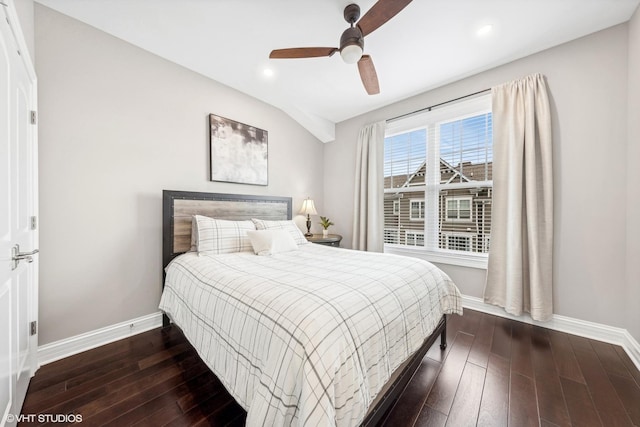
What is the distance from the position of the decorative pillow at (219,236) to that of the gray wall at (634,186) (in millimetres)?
3297

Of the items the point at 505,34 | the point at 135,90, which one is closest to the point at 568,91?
the point at 505,34

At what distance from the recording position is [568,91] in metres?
2.22

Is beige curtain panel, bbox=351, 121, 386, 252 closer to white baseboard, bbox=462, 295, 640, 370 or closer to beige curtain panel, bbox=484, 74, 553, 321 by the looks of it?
beige curtain panel, bbox=484, 74, 553, 321

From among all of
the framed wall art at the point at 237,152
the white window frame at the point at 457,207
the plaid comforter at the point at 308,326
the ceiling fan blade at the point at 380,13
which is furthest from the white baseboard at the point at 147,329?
the ceiling fan blade at the point at 380,13

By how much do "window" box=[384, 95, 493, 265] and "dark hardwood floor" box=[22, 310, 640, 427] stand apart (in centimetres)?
124

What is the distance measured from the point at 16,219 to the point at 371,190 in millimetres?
3332

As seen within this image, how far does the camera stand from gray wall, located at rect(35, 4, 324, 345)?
71.9 inches

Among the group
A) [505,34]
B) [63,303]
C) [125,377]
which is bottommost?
[125,377]

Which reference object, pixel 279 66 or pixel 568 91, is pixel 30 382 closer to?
pixel 279 66

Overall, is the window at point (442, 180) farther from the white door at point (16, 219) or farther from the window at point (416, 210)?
the white door at point (16, 219)

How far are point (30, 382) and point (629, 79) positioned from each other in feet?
16.6

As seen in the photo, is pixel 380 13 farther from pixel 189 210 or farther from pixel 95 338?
pixel 95 338

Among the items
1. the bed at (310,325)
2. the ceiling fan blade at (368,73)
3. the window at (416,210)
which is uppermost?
the ceiling fan blade at (368,73)

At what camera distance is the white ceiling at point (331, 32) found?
183cm
